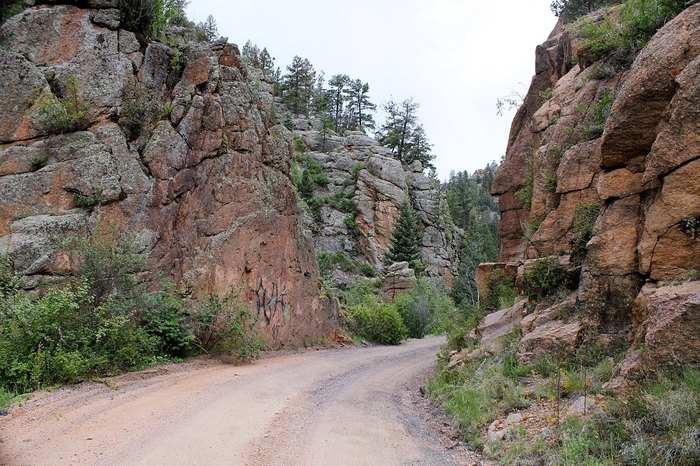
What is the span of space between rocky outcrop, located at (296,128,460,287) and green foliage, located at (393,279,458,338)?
801 centimetres

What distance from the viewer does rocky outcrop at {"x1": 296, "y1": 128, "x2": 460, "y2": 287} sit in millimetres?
48816

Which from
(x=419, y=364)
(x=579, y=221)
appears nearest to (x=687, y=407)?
(x=579, y=221)

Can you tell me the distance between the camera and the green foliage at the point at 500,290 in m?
15.3

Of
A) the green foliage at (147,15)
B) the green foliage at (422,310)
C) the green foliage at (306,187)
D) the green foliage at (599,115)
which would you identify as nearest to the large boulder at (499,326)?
the green foliage at (599,115)

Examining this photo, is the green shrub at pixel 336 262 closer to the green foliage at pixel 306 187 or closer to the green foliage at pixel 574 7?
the green foliage at pixel 306 187

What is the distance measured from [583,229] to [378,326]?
17962mm

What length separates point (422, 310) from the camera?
34875 mm

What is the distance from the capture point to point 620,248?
27.5ft

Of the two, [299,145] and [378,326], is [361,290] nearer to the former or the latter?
[378,326]

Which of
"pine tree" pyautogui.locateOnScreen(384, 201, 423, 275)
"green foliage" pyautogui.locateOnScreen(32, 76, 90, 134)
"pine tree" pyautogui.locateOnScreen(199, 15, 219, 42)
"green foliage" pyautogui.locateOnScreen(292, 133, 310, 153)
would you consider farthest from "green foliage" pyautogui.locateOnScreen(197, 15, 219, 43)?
"pine tree" pyautogui.locateOnScreen(384, 201, 423, 275)

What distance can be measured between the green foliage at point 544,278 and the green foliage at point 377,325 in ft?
53.1

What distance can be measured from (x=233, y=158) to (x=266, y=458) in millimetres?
13432

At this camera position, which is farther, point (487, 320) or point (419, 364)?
point (419, 364)

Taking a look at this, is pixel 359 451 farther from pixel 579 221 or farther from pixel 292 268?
pixel 292 268
